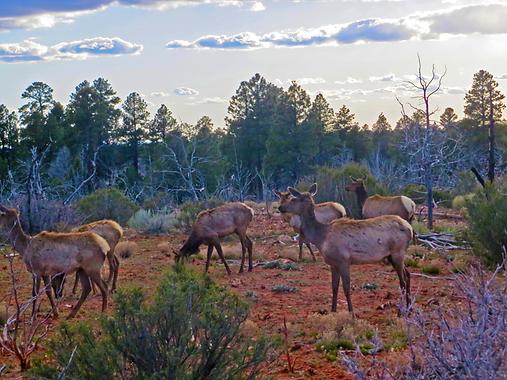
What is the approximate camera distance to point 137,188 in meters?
43.4

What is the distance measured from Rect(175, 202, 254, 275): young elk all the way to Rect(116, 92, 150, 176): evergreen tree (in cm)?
3415

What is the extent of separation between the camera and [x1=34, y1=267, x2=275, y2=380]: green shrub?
634cm

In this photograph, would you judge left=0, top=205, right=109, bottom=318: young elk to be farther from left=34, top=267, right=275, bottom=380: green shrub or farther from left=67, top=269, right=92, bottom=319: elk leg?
left=34, top=267, right=275, bottom=380: green shrub

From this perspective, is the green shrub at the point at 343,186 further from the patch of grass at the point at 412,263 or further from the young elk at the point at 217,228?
the young elk at the point at 217,228

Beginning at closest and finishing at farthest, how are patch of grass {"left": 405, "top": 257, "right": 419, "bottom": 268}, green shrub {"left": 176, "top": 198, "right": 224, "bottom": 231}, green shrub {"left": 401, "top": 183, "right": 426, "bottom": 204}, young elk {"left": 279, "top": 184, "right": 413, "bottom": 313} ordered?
young elk {"left": 279, "top": 184, "right": 413, "bottom": 313} < patch of grass {"left": 405, "top": 257, "right": 419, "bottom": 268} < green shrub {"left": 176, "top": 198, "right": 224, "bottom": 231} < green shrub {"left": 401, "top": 183, "right": 426, "bottom": 204}

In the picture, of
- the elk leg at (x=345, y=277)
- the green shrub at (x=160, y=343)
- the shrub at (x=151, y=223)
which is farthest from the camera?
the shrub at (x=151, y=223)

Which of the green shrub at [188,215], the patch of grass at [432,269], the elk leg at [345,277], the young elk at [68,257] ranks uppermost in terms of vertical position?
the young elk at [68,257]

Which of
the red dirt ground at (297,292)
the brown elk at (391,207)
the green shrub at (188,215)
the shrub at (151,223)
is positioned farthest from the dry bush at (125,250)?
the brown elk at (391,207)

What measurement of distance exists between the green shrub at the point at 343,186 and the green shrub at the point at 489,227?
9990 millimetres

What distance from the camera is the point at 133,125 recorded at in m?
51.9

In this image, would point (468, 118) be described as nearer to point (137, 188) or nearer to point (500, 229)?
point (137, 188)

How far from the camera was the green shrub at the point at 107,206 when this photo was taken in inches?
1123

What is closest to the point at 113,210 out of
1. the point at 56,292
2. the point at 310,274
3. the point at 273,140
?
the point at 310,274

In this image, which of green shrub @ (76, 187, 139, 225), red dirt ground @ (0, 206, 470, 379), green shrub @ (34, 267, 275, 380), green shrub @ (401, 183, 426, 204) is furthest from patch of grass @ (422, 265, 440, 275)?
green shrub @ (401, 183, 426, 204)
